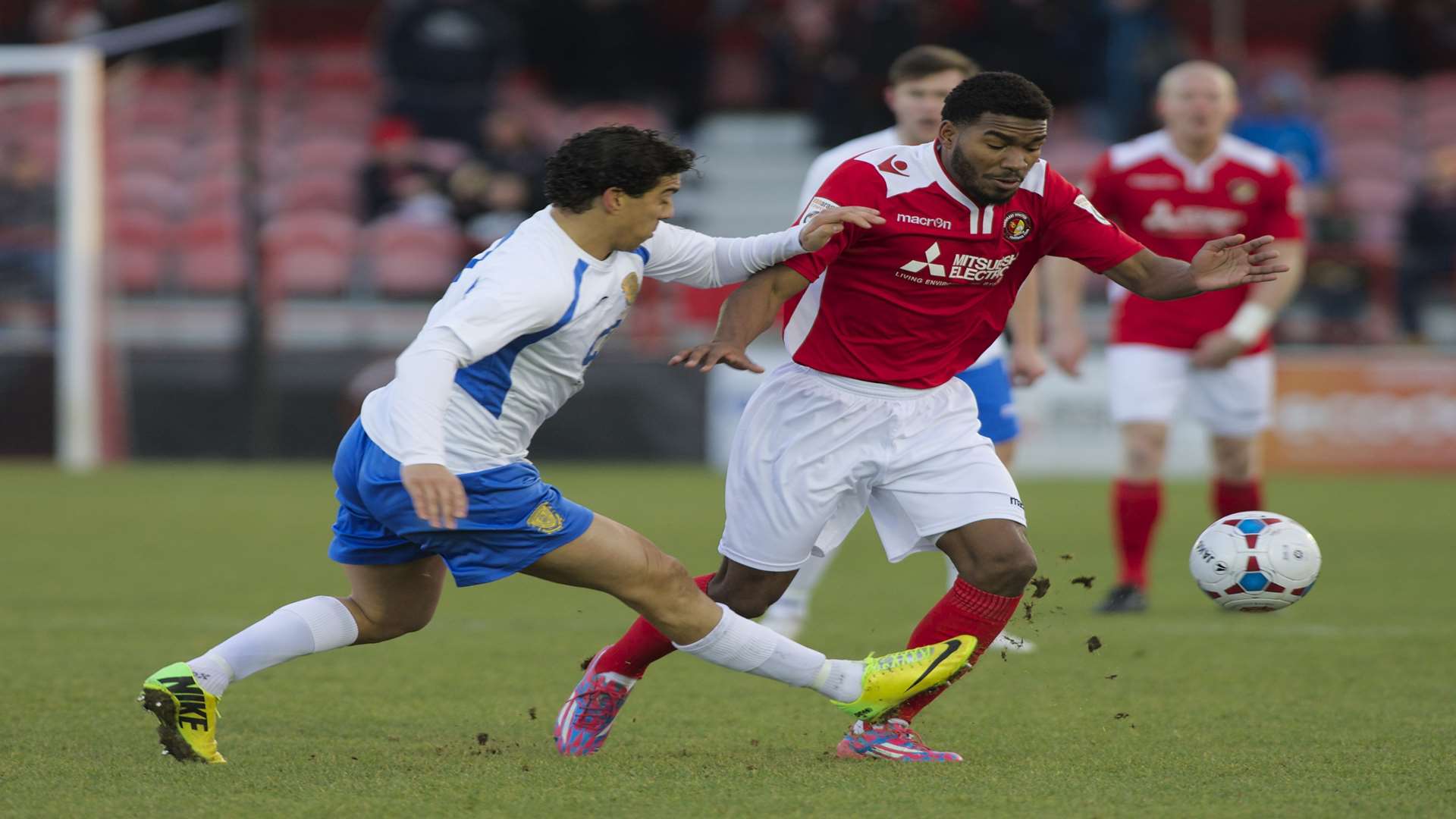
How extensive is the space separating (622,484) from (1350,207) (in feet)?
23.0

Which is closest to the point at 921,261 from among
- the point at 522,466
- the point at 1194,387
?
the point at 522,466

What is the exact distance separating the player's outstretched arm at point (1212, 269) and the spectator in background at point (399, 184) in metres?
12.2

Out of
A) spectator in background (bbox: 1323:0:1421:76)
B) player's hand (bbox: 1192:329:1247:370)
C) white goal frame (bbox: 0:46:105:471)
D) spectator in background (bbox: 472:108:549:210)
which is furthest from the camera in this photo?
spectator in background (bbox: 1323:0:1421:76)

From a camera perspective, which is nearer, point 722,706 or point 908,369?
point 908,369

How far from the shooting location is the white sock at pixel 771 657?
4.66m

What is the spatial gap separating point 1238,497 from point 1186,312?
849 mm

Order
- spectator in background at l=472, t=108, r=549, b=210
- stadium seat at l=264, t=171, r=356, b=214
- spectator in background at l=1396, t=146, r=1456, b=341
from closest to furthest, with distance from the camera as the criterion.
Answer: spectator in background at l=1396, t=146, r=1456, b=341 → spectator in background at l=472, t=108, r=549, b=210 → stadium seat at l=264, t=171, r=356, b=214

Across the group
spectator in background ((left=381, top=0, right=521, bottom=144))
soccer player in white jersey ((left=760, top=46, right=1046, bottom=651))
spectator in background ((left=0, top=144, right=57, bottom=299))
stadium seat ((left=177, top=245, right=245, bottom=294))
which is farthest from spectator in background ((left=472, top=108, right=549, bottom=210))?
soccer player in white jersey ((left=760, top=46, right=1046, bottom=651))

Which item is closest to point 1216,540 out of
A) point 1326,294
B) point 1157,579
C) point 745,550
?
point 745,550

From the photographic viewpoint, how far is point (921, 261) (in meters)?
4.92

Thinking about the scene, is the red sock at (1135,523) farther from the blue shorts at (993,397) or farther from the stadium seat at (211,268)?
the stadium seat at (211,268)

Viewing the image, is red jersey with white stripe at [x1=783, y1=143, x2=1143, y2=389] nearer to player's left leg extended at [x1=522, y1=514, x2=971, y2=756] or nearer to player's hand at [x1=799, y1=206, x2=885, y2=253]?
player's hand at [x1=799, y1=206, x2=885, y2=253]

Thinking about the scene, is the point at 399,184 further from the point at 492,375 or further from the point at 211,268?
the point at 492,375

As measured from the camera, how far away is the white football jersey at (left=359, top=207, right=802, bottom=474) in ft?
13.8
